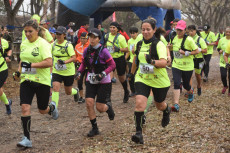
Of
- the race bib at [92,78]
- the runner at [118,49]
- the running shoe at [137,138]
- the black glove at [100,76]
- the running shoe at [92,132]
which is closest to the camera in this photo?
the running shoe at [137,138]

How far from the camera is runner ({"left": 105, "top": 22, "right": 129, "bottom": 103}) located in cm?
987

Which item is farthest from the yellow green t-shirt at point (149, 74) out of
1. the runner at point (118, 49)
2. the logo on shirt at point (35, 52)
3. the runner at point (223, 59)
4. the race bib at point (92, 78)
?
the runner at point (223, 59)

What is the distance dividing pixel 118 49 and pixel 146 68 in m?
4.62

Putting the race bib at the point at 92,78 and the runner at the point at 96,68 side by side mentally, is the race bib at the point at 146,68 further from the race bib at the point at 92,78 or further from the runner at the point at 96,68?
the race bib at the point at 92,78

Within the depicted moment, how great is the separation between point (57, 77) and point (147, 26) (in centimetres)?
328

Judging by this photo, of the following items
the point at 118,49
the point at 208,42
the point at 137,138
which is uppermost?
the point at 118,49

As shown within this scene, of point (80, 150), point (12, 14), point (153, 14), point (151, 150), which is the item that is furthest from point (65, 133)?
point (153, 14)

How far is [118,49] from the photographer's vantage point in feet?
32.9

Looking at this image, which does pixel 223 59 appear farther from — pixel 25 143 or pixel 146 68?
pixel 25 143

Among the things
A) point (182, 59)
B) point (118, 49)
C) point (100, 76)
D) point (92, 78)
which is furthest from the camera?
point (118, 49)

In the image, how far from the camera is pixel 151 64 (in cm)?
523

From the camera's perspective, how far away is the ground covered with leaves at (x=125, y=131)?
5.40m

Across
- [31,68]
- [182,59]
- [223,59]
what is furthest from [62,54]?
[223,59]

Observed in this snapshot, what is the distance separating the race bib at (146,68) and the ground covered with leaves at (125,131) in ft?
3.91
